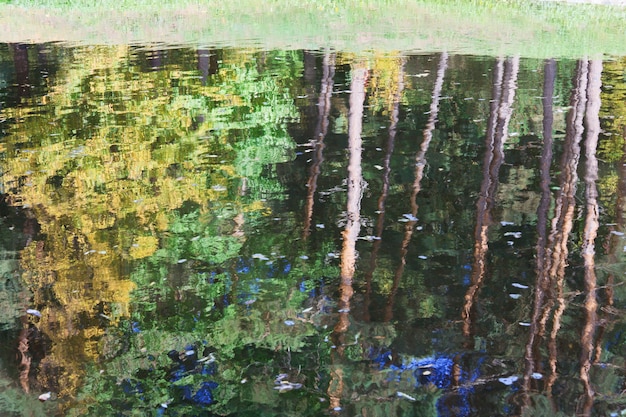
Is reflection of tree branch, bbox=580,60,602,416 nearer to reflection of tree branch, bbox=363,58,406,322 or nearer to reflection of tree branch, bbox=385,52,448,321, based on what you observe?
reflection of tree branch, bbox=385,52,448,321

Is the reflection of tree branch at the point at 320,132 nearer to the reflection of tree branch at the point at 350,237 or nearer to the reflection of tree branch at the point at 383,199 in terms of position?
the reflection of tree branch at the point at 350,237

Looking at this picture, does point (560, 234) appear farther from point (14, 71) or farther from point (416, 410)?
point (14, 71)

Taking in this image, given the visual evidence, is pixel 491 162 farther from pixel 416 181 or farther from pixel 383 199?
pixel 383 199

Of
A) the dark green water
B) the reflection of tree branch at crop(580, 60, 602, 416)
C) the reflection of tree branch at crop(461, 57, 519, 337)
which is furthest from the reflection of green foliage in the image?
the reflection of tree branch at crop(580, 60, 602, 416)

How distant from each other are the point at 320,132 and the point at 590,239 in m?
6.54

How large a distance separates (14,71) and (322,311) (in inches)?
708

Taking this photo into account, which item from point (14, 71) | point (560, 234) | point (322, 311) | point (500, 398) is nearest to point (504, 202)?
point (560, 234)

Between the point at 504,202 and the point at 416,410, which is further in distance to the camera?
the point at 504,202

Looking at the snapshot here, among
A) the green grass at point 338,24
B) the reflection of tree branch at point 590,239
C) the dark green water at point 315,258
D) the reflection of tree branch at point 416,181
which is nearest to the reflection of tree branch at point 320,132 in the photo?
the dark green water at point 315,258

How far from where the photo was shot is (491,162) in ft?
38.7

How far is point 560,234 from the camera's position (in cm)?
881

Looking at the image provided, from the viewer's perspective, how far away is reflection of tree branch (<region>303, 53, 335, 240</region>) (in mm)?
9955

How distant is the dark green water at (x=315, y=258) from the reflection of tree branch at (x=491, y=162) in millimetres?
40

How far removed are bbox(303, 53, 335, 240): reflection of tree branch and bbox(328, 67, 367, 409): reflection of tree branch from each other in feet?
1.42
